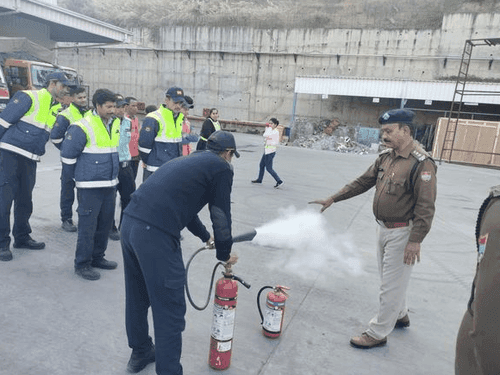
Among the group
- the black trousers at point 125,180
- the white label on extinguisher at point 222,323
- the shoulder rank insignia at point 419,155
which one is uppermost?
the shoulder rank insignia at point 419,155

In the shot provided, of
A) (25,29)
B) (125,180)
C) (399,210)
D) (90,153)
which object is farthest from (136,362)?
(25,29)

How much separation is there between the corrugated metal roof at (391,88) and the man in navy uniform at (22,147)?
1922 centimetres

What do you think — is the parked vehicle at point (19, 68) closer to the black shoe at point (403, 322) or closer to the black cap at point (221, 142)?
the black cap at point (221, 142)

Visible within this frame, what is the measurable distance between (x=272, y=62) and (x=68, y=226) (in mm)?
22612

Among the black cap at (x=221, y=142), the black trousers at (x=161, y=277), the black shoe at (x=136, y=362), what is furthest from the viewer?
the black shoe at (x=136, y=362)

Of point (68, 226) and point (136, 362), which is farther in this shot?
Answer: point (68, 226)

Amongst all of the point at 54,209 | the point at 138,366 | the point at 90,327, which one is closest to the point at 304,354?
the point at 138,366

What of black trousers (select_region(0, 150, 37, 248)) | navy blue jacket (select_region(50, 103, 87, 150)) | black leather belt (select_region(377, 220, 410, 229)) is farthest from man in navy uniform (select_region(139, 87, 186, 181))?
black leather belt (select_region(377, 220, 410, 229))

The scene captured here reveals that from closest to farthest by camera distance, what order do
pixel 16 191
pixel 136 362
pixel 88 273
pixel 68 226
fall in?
pixel 136 362, pixel 88 273, pixel 16 191, pixel 68 226

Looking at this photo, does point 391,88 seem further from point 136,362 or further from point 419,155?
point 136,362

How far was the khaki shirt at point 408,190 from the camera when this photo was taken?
2.90 meters

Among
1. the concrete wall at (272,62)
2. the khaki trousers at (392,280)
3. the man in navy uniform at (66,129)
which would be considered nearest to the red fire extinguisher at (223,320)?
the khaki trousers at (392,280)

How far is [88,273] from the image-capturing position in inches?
154

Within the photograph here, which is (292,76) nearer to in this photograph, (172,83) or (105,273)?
(172,83)
